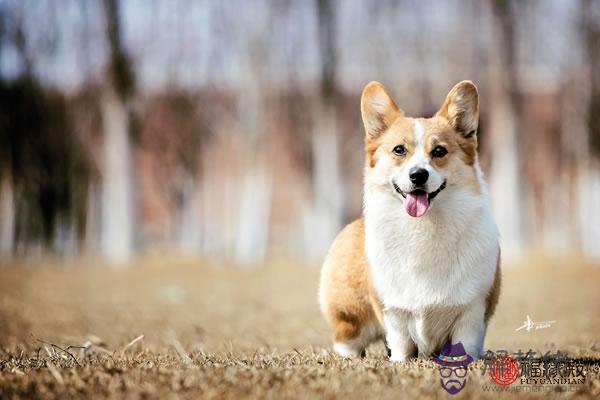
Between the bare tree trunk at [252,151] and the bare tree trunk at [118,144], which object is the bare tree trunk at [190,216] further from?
the bare tree trunk at [118,144]

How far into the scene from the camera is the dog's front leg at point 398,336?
12.8ft

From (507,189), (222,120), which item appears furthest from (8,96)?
(507,189)

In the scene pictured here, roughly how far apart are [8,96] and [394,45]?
14.3 metres

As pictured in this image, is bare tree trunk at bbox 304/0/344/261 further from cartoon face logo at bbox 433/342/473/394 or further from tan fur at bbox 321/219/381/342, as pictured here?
cartoon face logo at bbox 433/342/473/394

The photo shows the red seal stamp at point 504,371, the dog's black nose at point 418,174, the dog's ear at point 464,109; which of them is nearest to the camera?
the red seal stamp at point 504,371

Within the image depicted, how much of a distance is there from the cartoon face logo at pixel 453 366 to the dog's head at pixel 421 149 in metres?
0.85

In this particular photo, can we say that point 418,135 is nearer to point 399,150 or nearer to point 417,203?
→ point 399,150

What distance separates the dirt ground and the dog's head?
103 cm

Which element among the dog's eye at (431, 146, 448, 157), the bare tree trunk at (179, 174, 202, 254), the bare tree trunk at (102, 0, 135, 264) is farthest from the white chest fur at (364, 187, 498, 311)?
the bare tree trunk at (179, 174, 202, 254)

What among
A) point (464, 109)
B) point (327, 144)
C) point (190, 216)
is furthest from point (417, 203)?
point (190, 216)

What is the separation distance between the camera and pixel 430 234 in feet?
12.6

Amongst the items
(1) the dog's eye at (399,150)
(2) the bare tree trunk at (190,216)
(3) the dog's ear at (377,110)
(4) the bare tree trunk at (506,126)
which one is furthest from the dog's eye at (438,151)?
(2) the bare tree trunk at (190,216)

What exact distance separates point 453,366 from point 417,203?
3.09 ft

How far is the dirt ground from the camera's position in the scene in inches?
119
